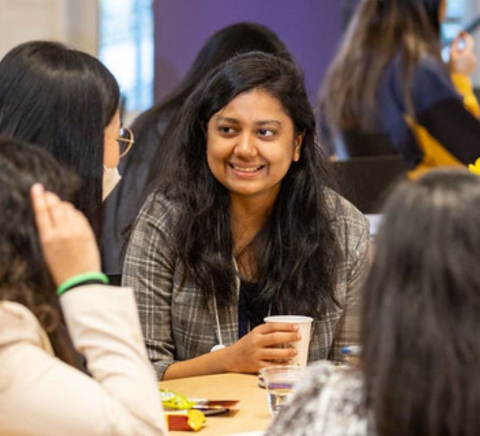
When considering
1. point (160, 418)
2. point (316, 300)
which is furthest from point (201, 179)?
point (160, 418)

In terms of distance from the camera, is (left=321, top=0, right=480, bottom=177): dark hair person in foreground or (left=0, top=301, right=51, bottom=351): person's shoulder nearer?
(left=0, top=301, right=51, bottom=351): person's shoulder

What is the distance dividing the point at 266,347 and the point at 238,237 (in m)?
0.50

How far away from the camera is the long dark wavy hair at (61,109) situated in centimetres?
241

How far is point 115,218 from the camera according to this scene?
14.2ft

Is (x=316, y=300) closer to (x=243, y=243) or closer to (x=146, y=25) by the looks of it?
(x=243, y=243)

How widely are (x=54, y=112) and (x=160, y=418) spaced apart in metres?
0.83

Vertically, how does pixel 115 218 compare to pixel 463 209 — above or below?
below

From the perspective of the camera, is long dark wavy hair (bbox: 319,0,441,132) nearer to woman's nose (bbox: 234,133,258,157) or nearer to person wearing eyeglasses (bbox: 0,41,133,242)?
woman's nose (bbox: 234,133,258,157)

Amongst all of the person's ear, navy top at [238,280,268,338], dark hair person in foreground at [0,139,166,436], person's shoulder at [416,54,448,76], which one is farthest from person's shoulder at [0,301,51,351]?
person's shoulder at [416,54,448,76]

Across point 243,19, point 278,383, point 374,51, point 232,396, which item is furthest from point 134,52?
point 278,383

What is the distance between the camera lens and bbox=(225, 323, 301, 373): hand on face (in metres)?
2.61

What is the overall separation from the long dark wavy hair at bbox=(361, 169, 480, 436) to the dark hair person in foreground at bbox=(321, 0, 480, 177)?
3.53 m

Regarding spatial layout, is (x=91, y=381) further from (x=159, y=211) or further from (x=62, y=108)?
(x=159, y=211)

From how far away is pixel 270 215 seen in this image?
3109 millimetres
